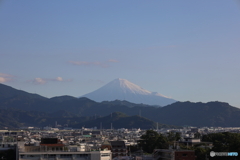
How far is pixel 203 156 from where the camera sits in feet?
177

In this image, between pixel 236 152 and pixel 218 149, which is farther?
pixel 218 149

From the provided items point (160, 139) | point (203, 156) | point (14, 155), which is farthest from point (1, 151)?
point (160, 139)

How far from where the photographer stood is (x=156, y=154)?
54906 millimetres

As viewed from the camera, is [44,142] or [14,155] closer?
[14,155]

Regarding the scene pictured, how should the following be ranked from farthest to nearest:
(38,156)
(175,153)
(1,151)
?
(1,151), (175,153), (38,156)

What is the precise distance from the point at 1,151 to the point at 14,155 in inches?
138

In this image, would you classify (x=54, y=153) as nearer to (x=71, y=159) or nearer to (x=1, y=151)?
(x=71, y=159)

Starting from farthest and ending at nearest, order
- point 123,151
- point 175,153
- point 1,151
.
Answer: point 123,151 < point 1,151 < point 175,153

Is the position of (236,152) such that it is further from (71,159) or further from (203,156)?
(71,159)

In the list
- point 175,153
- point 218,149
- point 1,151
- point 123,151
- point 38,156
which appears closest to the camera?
point 38,156

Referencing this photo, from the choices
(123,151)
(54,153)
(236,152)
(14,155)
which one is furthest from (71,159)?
(123,151)

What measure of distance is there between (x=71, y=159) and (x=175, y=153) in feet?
31.3

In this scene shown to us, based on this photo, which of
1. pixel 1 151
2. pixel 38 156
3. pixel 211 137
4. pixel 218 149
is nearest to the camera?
pixel 38 156

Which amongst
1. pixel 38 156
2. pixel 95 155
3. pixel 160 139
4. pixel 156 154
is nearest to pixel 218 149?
pixel 156 154
